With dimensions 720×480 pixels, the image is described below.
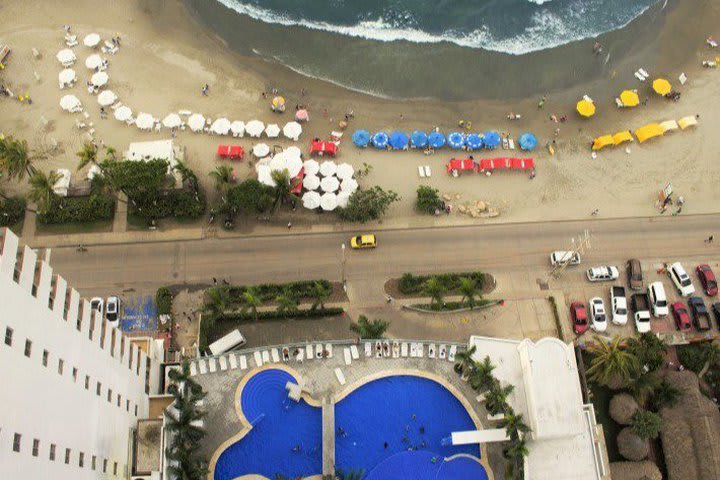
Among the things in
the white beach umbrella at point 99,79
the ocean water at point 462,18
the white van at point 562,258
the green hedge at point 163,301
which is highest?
the ocean water at point 462,18

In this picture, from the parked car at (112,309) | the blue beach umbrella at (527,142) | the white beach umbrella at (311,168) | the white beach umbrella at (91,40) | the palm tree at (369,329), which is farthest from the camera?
the white beach umbrella at (91,40)

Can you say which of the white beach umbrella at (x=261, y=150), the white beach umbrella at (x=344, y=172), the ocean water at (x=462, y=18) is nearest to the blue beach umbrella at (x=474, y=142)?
the white beach umbrella at (x=344, y=172)

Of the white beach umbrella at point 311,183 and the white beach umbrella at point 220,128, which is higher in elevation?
the white beach umbrella at point 220,128

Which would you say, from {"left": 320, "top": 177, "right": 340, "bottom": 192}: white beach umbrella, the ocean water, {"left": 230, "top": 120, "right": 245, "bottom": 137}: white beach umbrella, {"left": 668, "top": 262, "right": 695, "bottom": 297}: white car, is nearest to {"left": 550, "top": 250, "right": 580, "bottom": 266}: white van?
{"left": 668, "top": 262, "right": 695, "bottom": 297}: white car

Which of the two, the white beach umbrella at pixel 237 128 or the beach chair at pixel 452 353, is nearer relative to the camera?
the beach chair at pixel 452 353

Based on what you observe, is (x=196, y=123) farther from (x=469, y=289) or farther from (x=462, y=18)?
(x=462, y=18)

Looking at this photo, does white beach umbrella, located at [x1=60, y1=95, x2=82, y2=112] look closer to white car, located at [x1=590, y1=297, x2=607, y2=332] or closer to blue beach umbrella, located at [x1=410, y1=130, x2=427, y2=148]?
blue beach umbrella, located at [x1=410, y1=130, x2=427, y2=148]

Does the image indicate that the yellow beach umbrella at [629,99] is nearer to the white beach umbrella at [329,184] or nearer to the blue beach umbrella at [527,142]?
the blue beach umbrella at [527,142]

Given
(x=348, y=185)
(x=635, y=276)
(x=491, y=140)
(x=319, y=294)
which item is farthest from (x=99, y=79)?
(x=635, y=276)
